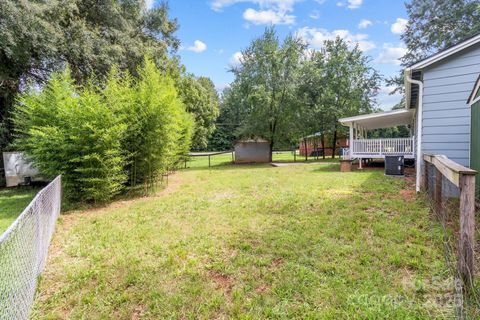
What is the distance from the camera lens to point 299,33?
677 inches

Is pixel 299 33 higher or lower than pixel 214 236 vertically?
higher

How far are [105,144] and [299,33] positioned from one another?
15687 millimetres

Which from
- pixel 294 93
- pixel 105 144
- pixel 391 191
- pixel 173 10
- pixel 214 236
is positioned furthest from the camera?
pixel 294 93

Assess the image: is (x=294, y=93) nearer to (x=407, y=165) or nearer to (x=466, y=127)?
(x=407, y=165)

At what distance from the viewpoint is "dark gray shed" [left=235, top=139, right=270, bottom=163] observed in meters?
17.4

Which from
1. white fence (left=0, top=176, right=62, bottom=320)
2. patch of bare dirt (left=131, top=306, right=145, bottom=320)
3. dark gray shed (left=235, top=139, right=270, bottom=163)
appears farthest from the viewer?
dark gray shed (left=235, top=139, right=270, bottom=163)

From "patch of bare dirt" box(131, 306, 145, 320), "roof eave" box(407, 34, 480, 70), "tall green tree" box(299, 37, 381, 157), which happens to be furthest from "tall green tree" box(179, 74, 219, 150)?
"patch of bare dirt" box(131, 306, 145, 320)

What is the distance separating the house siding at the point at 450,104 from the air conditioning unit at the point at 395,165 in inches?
130

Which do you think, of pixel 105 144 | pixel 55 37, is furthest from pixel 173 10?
pixel 105 144

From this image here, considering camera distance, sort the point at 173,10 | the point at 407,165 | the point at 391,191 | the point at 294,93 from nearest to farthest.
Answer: the point at 391,191
the point at 407,165
the point at 173,10
the point at 294,93

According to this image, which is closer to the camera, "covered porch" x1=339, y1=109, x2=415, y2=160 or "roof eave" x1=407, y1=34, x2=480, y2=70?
"roof eave" x1=407, y1=34, x2=480, y2=70

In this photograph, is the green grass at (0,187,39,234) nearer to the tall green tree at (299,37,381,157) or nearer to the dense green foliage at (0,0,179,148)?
the dense green foliage at (0,0,179,148)

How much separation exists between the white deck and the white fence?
10.9m

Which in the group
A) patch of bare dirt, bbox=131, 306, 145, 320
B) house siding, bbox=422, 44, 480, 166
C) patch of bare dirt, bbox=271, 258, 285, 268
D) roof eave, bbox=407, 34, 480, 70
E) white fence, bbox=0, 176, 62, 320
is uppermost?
roof eave, bbox=407, 34, 480, 70
